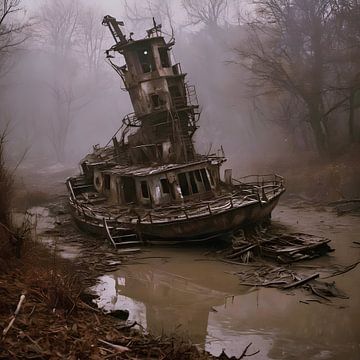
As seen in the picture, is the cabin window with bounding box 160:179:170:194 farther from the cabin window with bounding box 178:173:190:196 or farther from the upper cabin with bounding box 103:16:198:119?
the upper cabin with bounding box 103:16:198:119

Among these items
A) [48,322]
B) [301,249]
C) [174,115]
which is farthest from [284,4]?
[48,322]

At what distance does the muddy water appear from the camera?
8562mm

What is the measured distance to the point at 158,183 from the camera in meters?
17.3

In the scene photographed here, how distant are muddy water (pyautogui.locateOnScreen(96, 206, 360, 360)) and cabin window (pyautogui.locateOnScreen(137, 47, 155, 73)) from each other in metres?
10.9

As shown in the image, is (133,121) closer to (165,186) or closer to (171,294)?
(165,186)

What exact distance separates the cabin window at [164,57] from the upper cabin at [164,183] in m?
6.42

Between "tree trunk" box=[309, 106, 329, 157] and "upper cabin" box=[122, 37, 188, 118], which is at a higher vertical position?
"upper cabin" box=[122, 37, 188, 118]

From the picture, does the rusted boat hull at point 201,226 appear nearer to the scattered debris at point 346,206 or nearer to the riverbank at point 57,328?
the scattered debris at point 346,206

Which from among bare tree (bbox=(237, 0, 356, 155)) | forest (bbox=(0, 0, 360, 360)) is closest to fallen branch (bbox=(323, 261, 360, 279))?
forest (bbox=(0, 0, 360, 360))

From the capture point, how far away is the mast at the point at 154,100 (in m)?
21.0

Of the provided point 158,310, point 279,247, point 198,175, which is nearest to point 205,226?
point 279,247

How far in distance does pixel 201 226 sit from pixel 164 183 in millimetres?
3086

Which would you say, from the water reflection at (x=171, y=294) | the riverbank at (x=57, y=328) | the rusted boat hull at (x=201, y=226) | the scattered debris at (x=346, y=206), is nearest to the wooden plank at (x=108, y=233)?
the rusted boat hull at (x=201, y=226)

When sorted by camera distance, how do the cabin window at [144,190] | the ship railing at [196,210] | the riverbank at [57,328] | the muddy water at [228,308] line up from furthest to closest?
the cabin window at [144,190]
the ship railing at [196,210]
the muddy water at [228,308]
the riverbank at [57,328]
